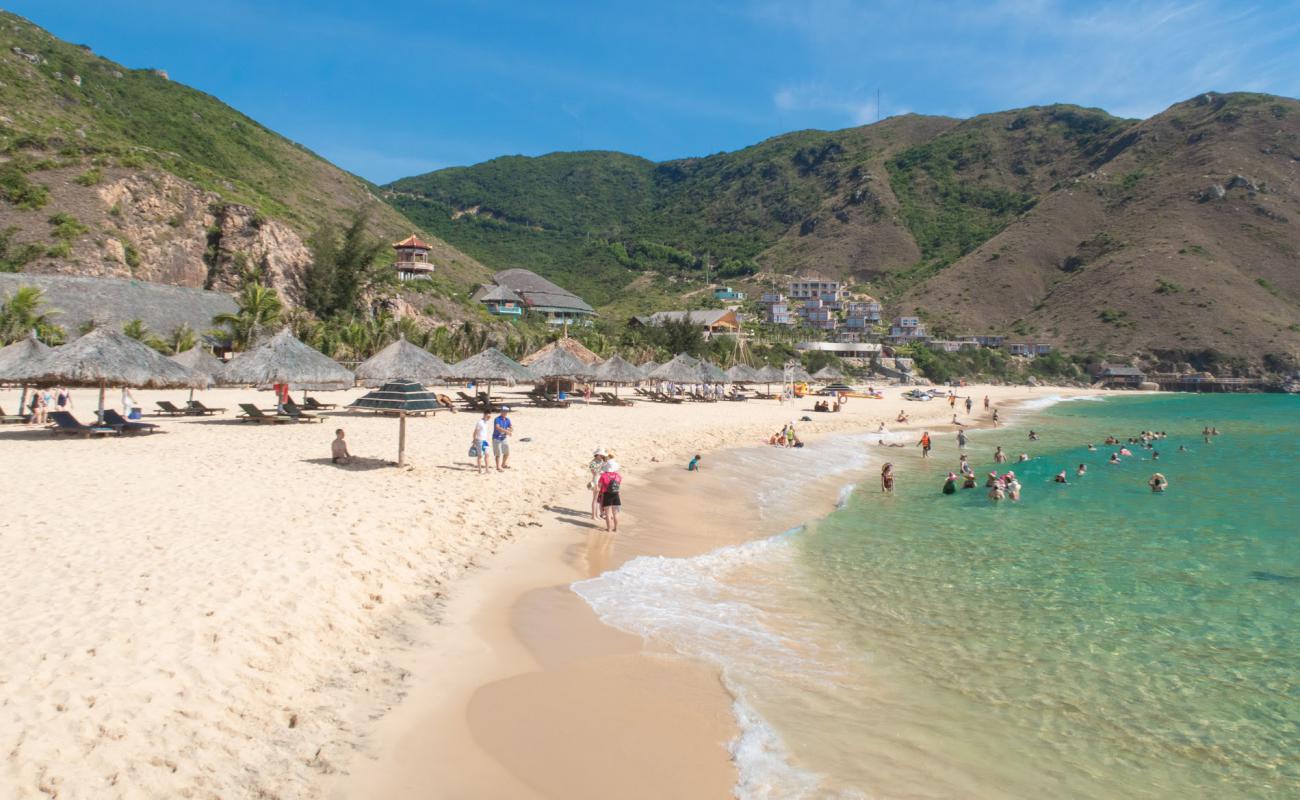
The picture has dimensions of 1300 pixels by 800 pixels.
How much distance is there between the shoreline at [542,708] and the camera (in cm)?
427

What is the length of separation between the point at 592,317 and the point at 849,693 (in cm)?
7597

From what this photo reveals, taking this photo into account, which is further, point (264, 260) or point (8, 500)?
point (264, 260)

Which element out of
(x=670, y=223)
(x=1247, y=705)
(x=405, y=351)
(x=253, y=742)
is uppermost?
(x=670, y=223)

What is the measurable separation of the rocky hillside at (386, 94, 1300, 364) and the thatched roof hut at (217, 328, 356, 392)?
293 ft

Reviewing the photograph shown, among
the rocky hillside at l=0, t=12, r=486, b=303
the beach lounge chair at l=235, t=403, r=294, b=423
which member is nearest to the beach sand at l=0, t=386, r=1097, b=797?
the beach lounge chair at l=235, t=403, r=294, b=423

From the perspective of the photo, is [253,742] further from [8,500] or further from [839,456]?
[839,456]

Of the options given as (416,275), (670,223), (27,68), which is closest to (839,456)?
(416,275)

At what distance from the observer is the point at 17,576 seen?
5902 mm

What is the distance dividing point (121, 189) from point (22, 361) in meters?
35.8

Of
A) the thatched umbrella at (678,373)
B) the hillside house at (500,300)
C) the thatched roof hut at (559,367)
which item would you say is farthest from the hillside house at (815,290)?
the thatched roof hut at (559,367)

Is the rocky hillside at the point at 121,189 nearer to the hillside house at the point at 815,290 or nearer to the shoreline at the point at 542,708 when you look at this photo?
the shoreline at the point at 542,708

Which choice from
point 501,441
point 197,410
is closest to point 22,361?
point 197,410

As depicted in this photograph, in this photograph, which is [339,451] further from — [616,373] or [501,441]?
[616,373]

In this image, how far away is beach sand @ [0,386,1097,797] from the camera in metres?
4.02
